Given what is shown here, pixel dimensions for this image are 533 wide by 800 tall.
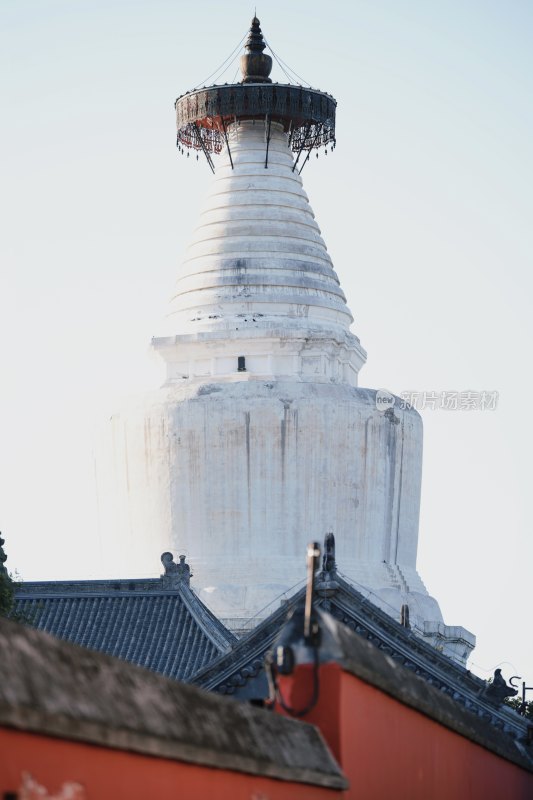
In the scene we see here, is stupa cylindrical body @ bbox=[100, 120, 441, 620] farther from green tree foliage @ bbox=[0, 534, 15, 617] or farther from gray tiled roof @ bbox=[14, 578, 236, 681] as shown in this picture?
green tree foliage @ bbox=[0, 534, 15, 617]

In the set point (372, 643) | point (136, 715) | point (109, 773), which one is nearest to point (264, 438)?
point (372, 643)

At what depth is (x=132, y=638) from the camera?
1234 inches

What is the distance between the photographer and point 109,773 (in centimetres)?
708

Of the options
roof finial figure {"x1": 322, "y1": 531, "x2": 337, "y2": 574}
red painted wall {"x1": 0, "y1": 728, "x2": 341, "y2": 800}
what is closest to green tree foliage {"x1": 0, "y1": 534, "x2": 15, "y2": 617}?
roof finial figure {"x1": 322, "y1": 531, "x2": 337, "y2": 574}

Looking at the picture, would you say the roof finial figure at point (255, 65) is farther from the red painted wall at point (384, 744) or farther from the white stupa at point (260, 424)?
the red painted wall at point (384, 744)

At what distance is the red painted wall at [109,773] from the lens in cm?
646

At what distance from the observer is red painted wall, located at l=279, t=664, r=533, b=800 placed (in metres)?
9.82

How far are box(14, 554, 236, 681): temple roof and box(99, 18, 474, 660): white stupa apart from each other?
531 cm

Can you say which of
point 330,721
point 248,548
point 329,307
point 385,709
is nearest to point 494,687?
point 385,709

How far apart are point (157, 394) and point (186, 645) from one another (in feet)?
35.6

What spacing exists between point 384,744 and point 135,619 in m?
21.3

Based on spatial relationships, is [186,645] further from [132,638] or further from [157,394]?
[157,394]

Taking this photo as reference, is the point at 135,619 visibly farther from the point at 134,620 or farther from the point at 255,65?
the point at 255,65

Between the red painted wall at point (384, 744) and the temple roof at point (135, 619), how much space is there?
1606 cm
